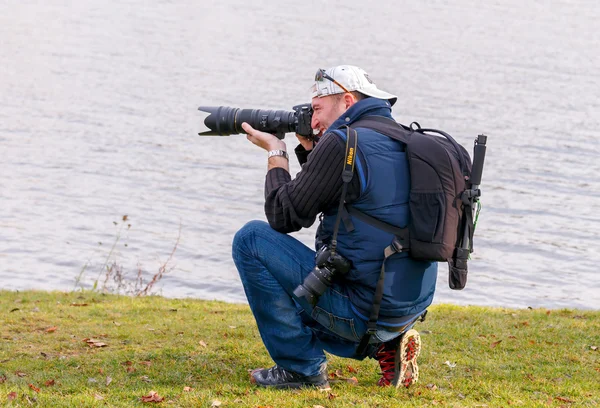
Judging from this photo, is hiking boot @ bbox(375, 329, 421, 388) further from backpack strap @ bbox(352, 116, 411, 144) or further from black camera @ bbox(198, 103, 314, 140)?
black camera @ bbox(198, 103, 314, 140)

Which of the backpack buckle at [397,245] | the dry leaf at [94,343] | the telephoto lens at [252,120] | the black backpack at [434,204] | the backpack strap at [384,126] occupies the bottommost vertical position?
the dry leaf at [94,343]

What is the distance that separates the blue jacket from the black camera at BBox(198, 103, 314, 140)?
1.21 ft

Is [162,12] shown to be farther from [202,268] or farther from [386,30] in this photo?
[202,268]

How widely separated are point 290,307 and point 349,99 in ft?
4.19

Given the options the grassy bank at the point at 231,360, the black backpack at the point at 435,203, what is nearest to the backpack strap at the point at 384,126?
the black backpack at the point at 435,203

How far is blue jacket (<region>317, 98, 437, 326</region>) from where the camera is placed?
15.6 ft

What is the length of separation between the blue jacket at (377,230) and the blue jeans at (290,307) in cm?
15

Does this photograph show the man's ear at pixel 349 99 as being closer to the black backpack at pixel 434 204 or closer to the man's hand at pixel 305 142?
the black backpack at pixel 434 204

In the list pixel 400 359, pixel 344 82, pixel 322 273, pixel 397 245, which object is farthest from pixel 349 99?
pixel 400 359

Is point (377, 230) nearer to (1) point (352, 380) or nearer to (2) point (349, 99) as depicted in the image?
(2) point (349, 99)

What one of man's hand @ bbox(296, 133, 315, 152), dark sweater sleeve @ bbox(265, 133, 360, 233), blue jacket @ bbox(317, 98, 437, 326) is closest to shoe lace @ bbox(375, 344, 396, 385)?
blue jacket @ bbox(317, 98, 437, 326)

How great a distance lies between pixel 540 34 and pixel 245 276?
29.2 m

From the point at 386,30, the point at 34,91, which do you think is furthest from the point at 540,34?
the point at 34,91

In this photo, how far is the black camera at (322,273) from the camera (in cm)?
477
